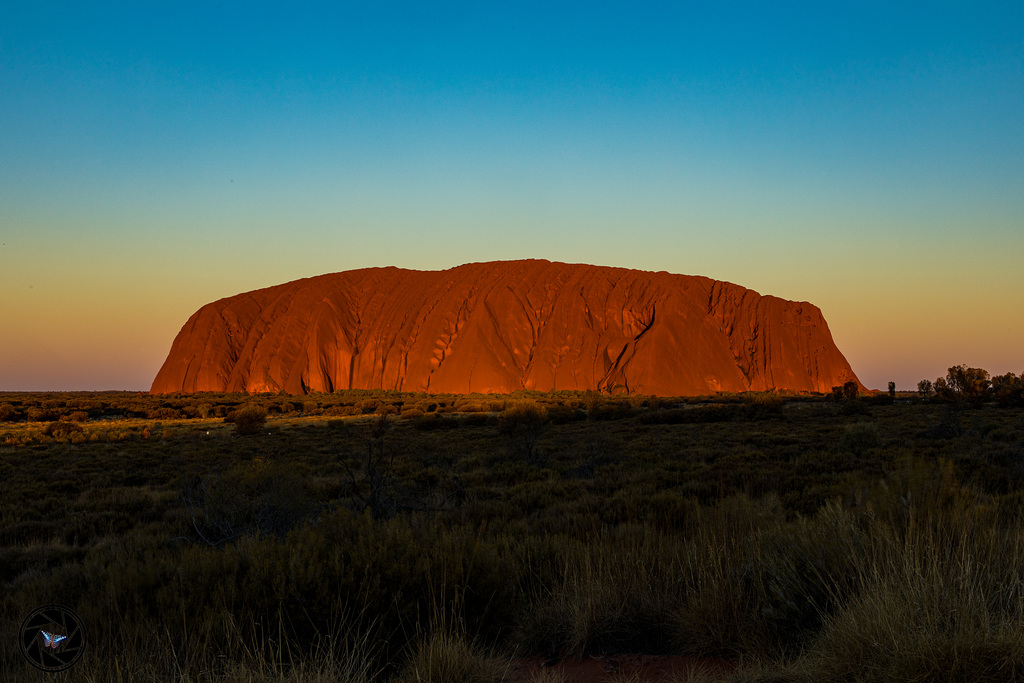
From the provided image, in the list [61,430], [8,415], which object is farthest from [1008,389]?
[8,415]

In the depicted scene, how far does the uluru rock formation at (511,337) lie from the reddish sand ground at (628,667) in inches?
2641

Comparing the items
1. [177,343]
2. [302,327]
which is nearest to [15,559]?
[302,327]

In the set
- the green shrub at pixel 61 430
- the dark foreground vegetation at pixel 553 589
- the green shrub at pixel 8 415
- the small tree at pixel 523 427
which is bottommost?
the green shrub at pixel 8 415

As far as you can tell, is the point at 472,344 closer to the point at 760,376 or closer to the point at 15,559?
the point at 760,376

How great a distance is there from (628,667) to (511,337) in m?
73.5

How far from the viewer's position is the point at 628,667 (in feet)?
11.0

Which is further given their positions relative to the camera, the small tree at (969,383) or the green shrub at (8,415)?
the green shrub at (8,415)

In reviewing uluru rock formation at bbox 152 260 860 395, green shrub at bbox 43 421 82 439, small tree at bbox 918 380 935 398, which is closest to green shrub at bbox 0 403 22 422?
green shrub at bbox 43 421 82 439

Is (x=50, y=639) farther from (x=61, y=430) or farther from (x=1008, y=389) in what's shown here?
(x=1008, y=389)

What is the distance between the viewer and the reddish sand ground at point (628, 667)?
3102 millimetres

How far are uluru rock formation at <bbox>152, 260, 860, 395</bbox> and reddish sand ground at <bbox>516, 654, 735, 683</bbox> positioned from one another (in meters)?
67.1

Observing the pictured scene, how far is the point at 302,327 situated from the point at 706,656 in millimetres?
85465

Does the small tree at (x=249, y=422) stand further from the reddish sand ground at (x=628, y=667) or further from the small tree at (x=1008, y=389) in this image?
the small tree at (x=1008, y=389)

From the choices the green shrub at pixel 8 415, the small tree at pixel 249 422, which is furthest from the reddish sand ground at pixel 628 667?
the green shrub at pixel 8 415
